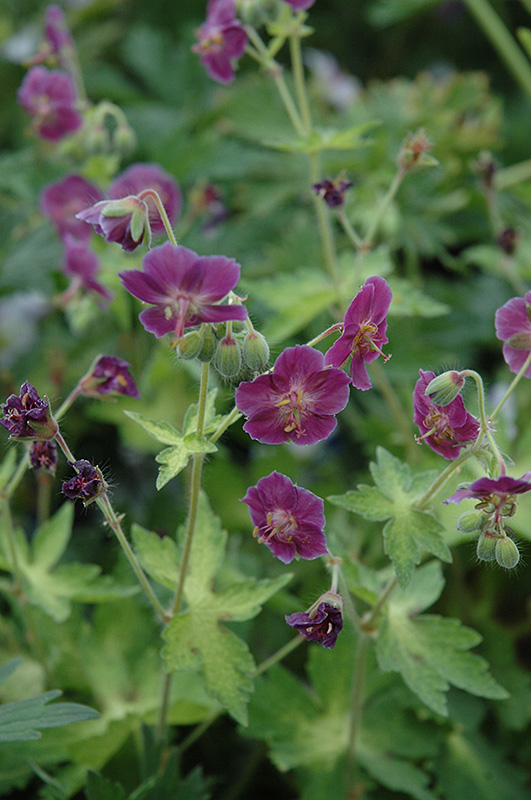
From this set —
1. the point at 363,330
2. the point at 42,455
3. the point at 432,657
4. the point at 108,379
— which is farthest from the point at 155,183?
the point at 432,657

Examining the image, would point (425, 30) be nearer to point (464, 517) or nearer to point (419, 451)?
point (419, 451)

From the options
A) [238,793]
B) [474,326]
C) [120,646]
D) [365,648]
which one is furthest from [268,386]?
[474,326]

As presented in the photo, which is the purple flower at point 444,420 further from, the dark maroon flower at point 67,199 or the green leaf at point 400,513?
the dark maroon flower at point 67,199

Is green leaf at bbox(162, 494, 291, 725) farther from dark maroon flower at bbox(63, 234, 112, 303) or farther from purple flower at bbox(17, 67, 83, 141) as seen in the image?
purple flower at bbox(17, 67, 83, 141)

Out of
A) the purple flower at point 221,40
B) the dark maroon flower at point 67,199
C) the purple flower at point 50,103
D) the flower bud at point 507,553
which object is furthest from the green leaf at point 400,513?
the purple flower at point 50,103

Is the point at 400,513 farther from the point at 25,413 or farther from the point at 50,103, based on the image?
the point at 50,103

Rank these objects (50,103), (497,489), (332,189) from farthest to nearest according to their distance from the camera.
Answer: (50,103), (332,189), (497,489)
